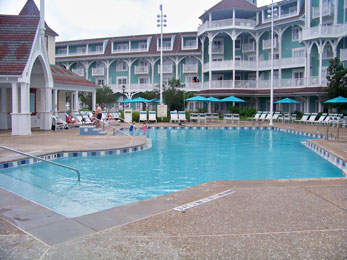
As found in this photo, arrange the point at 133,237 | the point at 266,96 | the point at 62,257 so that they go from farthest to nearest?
the point at 266,96
the point at 133,237
the point at 62,257

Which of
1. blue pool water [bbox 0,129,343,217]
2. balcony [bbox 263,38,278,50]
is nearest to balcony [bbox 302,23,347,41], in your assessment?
balcony [bbox 263,38,278,50]

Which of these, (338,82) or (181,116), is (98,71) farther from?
(338,82)

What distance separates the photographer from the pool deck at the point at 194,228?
11.8 ft

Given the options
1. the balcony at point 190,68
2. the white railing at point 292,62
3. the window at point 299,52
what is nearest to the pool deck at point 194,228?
the white railing at point 292,62

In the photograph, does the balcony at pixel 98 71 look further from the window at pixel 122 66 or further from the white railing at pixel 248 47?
the white railing at pixel 248 47

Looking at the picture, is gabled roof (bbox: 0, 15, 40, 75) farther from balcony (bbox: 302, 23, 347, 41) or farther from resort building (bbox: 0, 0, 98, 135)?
balcony (bbox: 302, 23, 347, 41)

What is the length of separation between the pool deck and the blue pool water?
128cm

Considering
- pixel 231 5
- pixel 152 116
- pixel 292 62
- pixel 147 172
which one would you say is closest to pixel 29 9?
pixel 152 116

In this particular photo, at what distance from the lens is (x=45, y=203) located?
6363 millimetres

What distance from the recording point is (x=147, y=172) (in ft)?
32.0

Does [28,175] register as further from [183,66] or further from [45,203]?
[183,66]

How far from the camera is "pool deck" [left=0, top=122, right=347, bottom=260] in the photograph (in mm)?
3586

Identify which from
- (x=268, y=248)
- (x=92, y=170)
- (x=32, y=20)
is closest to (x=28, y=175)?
(x=92, y=170)

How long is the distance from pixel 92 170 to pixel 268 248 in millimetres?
6795
